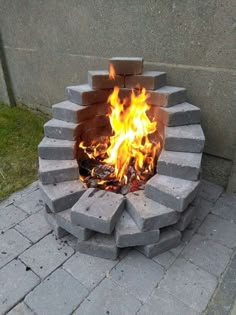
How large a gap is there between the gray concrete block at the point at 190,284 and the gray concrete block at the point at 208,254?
2.5 inches

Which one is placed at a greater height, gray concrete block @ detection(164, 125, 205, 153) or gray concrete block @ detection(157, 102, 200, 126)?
gray concrete block @ detection(157, 102, 200, 126)

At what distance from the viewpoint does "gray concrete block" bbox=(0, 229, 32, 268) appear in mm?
2281

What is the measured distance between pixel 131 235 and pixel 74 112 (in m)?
1.31

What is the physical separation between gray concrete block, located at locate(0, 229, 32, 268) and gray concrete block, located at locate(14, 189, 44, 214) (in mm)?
328

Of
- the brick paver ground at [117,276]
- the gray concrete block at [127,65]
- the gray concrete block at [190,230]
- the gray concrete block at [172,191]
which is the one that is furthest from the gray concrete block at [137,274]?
the gray concrete block at [127,65]

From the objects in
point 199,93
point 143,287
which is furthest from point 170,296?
point 199,93

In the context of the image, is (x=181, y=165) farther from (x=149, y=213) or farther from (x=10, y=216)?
(x=10, y=216)

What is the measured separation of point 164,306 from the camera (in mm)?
1880

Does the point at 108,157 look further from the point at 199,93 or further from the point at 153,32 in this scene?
the point at 153,32

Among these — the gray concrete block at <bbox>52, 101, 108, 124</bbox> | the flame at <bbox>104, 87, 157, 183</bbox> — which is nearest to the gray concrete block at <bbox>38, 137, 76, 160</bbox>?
the gray concrete block at <bbox>52, 101, 108, 124</bbox>

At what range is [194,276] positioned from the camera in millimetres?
2086

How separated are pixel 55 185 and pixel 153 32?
77.4 inches

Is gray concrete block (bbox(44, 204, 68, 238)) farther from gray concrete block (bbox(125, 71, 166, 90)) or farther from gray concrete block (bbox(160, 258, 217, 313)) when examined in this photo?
gray concrete block (bbox(125, 71, 166, 90))

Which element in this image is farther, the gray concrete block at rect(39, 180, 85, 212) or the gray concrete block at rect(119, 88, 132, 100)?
the gray concrete block at rect(119, 88, 132, 100)
